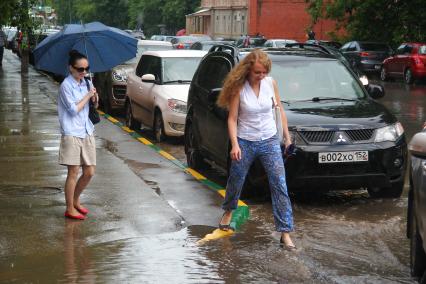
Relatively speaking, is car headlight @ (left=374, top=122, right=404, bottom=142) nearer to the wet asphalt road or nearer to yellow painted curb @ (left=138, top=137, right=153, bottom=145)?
the wet asphalt road

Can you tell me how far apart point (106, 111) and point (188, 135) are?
8.46 metres

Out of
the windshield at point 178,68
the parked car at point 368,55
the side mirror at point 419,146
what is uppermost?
the side mirror at point 419,146

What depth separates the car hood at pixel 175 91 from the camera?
14.2m

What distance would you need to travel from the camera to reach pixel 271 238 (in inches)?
298

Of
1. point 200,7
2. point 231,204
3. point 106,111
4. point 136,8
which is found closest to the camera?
point 231,204

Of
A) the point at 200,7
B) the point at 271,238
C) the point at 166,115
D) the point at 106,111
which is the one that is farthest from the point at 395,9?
the point at 200,7

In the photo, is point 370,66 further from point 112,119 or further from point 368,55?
point 112,119

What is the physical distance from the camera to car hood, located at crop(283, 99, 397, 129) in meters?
8.98

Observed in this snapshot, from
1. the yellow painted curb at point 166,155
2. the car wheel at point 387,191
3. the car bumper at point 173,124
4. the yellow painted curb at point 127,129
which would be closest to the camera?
the car wheel at point 387,191

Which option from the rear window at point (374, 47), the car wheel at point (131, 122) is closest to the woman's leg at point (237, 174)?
the car wheel at point (131, 122)

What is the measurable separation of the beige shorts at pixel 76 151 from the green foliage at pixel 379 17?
34662 millimetres

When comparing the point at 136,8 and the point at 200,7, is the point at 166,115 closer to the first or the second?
the point at 200,7

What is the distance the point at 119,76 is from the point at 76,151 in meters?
10.9

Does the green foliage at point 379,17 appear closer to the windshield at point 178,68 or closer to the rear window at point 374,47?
the rear window at point 374,47
